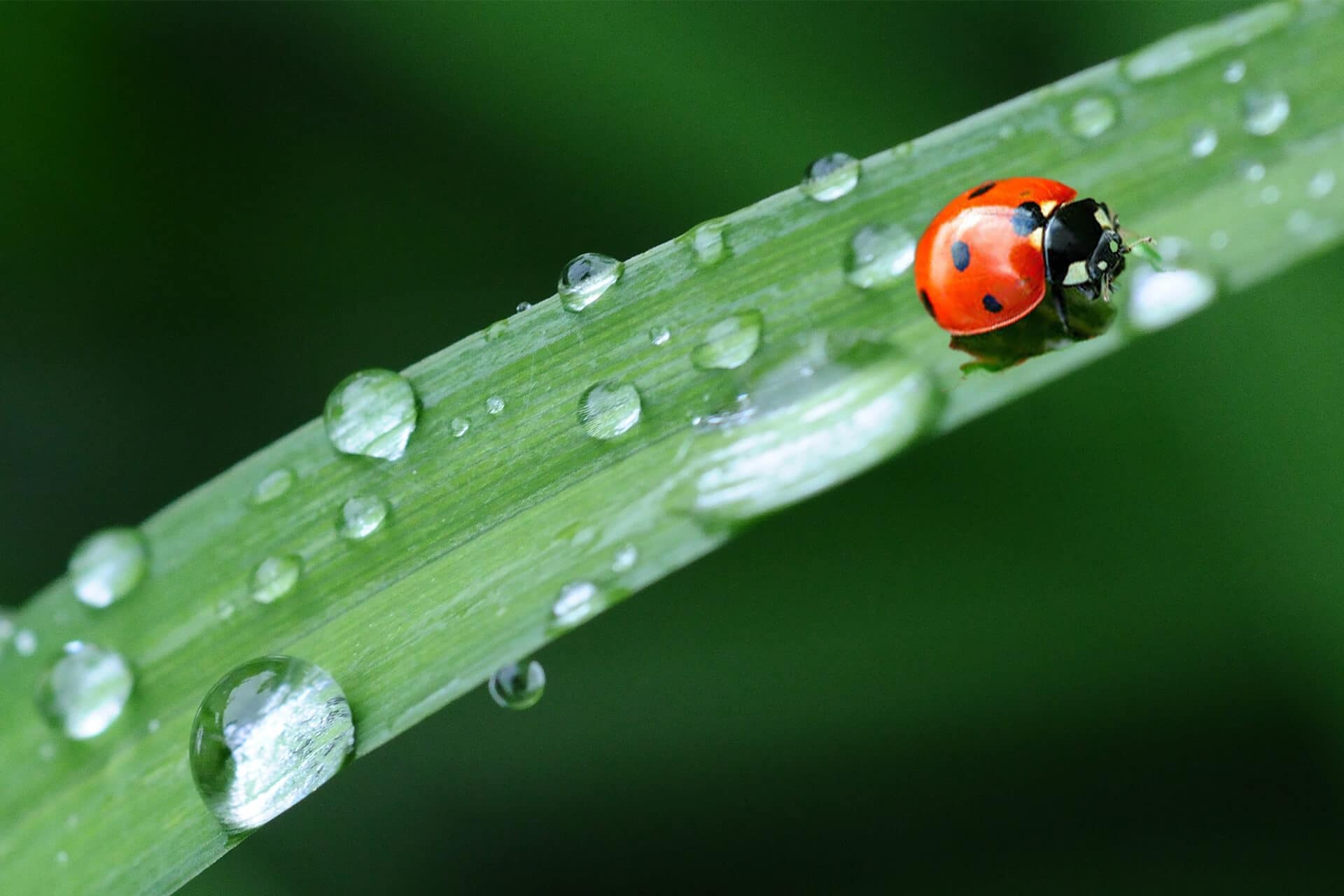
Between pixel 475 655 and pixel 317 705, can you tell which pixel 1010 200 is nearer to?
pixel 475 655

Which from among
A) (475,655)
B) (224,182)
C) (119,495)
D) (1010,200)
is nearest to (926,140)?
(1010,200)

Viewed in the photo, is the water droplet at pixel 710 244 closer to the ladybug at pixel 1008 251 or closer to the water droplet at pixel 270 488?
the ladybug at pixel 1008 251

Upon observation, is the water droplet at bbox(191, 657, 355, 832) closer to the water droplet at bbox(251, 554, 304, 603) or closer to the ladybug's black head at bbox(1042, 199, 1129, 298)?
the water droplet at bbox(251, 554, 304, 603)

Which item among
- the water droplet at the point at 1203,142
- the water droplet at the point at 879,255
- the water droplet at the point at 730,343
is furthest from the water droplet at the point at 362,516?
the water droplet at the point at 1203,142

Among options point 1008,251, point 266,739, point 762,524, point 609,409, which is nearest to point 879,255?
point 1008,251

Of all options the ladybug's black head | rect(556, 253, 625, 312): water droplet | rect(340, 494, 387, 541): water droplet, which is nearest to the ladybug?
the ladybug's black head

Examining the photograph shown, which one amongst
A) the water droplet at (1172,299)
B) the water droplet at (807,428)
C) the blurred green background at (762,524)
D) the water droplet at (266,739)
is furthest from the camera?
the blurred green background at (762,524)
